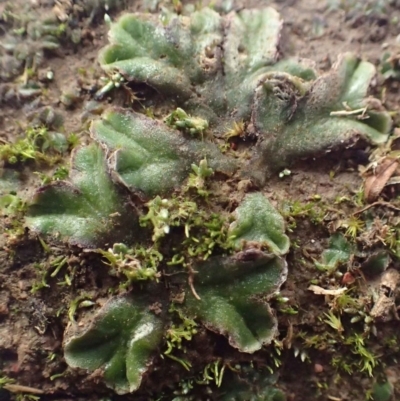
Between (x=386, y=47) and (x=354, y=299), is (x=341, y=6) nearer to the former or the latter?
(x=386, y=47)

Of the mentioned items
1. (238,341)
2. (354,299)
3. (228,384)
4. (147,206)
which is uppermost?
(147,206)

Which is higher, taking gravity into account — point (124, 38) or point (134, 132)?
point (124, 38)

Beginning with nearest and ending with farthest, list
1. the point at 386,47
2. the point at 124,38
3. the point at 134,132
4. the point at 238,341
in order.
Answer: the point at 238,341
the point at 134,132
the point at 124,38
the point at 386,47

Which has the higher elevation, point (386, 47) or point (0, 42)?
point (386, 47)

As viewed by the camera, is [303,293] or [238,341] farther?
[303,293]

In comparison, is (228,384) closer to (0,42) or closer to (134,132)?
(134,132)

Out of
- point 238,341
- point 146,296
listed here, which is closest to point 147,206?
point 146,296

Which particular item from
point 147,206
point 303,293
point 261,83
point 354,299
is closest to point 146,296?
point 147,206

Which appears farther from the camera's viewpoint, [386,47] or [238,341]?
[386,47]

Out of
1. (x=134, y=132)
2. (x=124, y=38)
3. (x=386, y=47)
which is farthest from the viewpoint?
(x=386, y=47)
